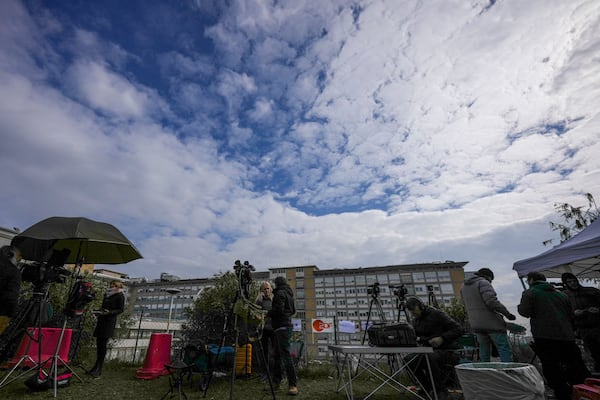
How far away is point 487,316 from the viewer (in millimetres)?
3932

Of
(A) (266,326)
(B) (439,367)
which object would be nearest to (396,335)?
(B) (439,367)

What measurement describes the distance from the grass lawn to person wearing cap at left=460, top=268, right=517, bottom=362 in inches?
55.3

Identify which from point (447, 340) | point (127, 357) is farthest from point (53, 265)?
point (447, 340)

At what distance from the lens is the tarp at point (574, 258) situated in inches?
185

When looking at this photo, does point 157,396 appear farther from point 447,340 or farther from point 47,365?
point 447,340

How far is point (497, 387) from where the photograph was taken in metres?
2.16

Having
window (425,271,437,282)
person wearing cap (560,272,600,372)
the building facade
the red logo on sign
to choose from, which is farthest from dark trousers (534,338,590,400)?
window (425,271,437,282)

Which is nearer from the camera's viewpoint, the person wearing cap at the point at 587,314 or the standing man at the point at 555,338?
the standing man at the point at 555,338

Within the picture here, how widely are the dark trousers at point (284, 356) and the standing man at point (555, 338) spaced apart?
3.09m

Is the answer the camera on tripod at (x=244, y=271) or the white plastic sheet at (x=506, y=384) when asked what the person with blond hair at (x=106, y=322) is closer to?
the camera on tripod at (x=244, y=271)

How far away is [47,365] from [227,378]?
2.67 meters

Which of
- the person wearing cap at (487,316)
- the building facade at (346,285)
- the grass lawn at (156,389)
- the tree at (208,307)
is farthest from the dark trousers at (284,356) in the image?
the building facade at (346,285)

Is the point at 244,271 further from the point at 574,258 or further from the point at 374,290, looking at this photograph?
the point at 574,258

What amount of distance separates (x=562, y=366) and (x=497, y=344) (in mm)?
651
